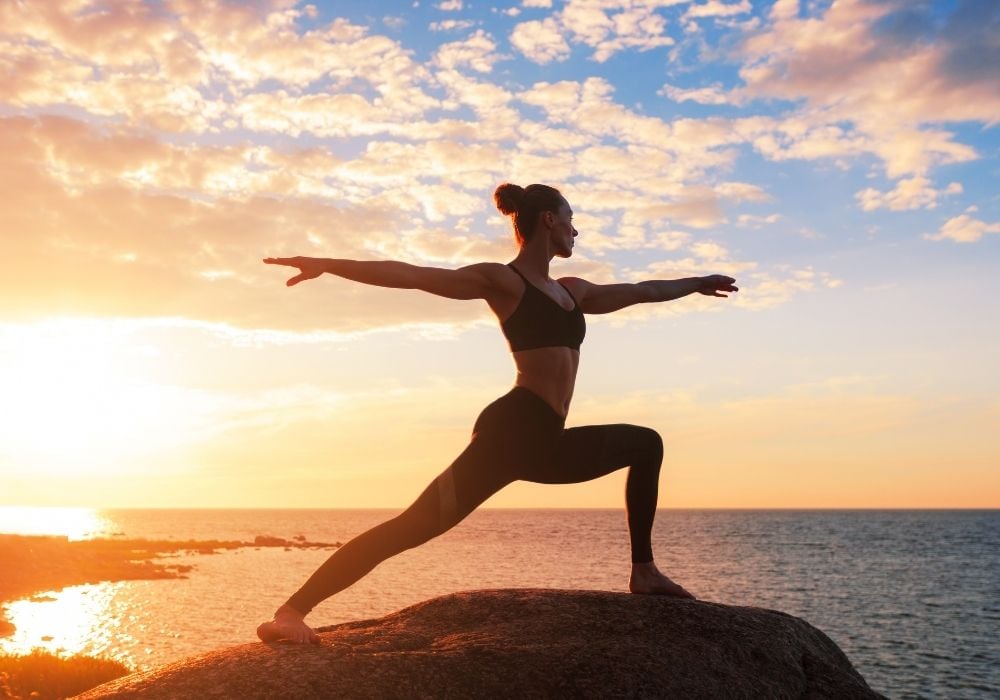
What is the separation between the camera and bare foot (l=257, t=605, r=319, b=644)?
6.11 metres

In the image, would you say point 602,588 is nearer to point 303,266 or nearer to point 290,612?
point 290,612

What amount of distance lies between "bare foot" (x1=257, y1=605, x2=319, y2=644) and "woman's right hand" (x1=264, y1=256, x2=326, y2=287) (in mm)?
2401

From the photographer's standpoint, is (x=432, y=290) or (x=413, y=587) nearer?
(x=432, y=290)

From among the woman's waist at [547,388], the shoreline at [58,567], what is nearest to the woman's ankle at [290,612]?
the woman's waist at [547,388]

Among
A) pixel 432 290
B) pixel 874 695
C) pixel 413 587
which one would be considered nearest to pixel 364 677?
pixel 432 290

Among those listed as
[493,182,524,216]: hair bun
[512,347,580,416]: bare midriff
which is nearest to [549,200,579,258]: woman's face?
[493,182,524,216]: hair bun

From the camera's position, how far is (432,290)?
231 inches

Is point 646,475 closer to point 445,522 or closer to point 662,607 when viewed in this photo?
point 662,607

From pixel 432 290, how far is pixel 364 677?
2.58 m

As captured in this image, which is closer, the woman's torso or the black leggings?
the black leggings

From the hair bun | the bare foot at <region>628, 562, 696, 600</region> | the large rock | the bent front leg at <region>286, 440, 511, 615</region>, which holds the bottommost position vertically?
the large rock

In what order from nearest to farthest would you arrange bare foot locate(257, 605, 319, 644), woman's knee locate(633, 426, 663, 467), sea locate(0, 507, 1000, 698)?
bare foot locate(257, 605, 319, 644), woman's knee locate(633, 426, 663, 467), sea locate(0, 507, 1000, 698)

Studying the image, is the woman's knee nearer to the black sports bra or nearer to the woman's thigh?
the woman's thigh

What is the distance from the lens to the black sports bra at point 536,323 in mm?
6301
